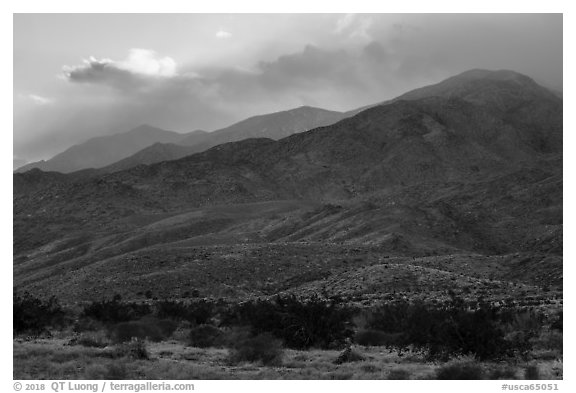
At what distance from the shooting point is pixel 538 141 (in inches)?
6772

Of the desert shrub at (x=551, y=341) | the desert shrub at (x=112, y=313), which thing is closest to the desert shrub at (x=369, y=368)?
the desert shrub at (x=551, y=341)

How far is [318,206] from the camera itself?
120 meters

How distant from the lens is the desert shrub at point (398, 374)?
1622 cm

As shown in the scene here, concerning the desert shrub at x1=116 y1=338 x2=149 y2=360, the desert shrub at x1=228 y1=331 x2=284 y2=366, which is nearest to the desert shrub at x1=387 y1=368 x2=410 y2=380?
the desert shrub at x1=228 y1=331 x2=284 y2=366

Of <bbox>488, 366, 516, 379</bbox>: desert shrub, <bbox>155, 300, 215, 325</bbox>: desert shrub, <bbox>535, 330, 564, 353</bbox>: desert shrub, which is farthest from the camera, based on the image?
<bbox>155, 300, 215, 325</bbox>: desert shrub

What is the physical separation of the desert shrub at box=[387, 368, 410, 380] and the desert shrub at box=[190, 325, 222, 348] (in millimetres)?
9211

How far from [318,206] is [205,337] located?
313ft

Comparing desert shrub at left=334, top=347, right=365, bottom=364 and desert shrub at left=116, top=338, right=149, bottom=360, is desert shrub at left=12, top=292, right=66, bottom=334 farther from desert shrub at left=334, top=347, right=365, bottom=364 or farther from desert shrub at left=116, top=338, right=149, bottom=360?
desert shrub at left=334, top=347, right=365, bottom=364

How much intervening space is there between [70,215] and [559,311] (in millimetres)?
121633

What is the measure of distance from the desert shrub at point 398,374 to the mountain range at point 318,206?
135ft

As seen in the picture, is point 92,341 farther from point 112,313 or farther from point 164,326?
point 112,313

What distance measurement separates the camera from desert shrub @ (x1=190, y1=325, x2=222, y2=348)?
24.3 metres

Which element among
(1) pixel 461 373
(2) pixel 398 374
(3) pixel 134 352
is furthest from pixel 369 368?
(3) pixel 134 352
